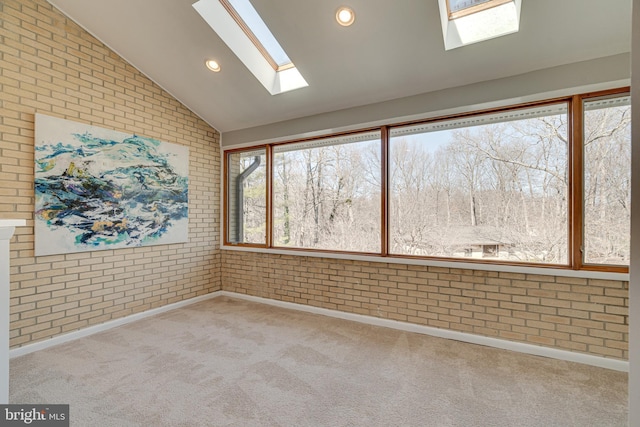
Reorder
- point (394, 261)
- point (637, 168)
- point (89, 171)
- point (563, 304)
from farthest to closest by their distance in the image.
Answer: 1. point (394, 261)
2. point (89, 171)
3. point (563, 304)
4. point (637, 168)

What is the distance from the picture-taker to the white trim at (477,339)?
2397mm

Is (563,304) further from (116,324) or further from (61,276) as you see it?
(61,276)

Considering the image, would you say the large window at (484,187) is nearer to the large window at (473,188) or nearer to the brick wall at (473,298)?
the large window at (473,188)

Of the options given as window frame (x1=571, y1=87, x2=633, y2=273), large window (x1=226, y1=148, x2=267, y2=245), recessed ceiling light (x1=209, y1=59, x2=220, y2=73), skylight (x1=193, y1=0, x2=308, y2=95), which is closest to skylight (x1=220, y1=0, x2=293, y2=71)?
skylight (x1=193, y1=0, x2=308, y2=95)

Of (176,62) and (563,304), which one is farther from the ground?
(176,62)

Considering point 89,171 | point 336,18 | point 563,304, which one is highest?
point 336,18

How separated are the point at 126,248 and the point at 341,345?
2.69 metres

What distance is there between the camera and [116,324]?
325 cm

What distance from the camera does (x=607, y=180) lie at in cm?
243

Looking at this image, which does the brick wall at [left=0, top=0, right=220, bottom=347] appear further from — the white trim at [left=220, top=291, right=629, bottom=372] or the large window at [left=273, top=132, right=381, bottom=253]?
the white trim at [left=220, top=291, right=629, bottom=372]

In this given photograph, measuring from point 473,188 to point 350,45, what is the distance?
187cm

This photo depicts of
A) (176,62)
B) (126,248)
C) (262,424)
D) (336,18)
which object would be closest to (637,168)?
(262,424)

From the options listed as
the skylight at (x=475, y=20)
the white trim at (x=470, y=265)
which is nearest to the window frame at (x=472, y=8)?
the skylight at (x=475, y=20)

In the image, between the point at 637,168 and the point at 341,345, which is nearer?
the point at 637,168
